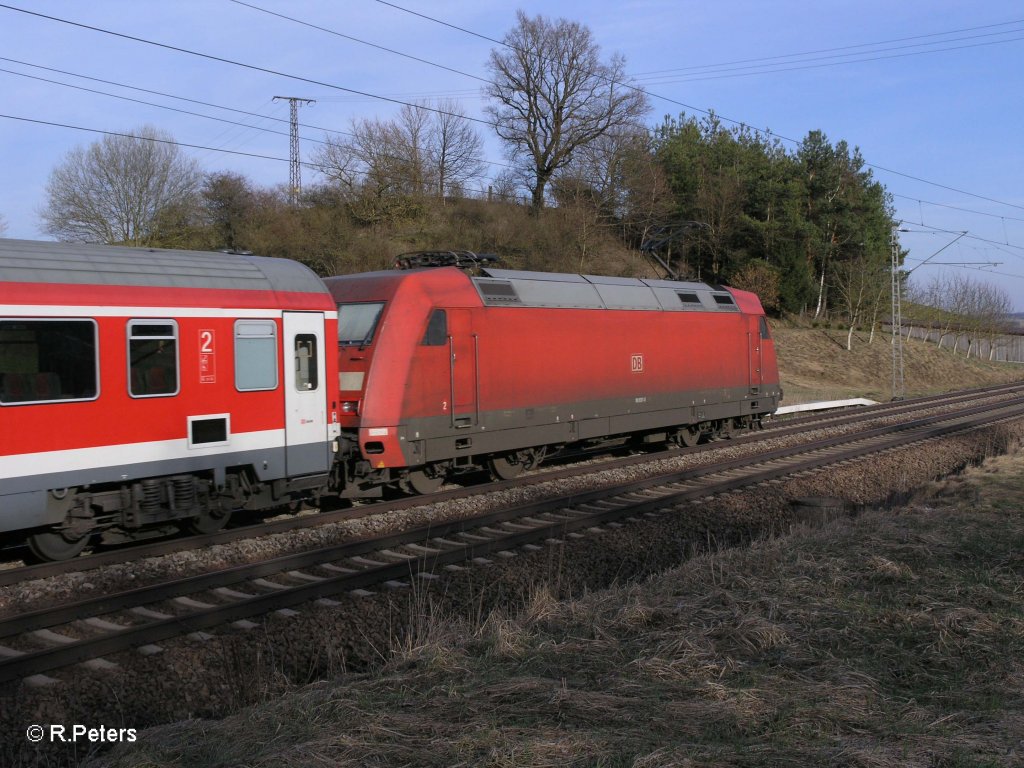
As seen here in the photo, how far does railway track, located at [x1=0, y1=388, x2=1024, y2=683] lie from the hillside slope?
27.8 metres

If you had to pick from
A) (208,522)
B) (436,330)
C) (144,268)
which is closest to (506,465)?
(436,330)

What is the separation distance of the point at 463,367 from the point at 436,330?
0.78 metres

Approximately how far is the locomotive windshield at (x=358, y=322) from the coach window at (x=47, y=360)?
13.3 ft

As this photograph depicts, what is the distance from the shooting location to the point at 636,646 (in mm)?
6133

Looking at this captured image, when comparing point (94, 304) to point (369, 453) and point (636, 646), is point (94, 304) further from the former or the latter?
point (636, 646)

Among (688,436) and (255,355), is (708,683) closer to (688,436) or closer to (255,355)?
(255,355)

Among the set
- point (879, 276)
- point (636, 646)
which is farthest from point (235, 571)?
point (879, 276)

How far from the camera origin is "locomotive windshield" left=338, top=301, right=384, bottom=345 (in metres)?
12.7

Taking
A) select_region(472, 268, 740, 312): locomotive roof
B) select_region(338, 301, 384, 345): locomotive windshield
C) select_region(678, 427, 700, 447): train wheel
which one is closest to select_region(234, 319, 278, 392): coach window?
select_region(338, 301, 384, 345): locomotive windshield

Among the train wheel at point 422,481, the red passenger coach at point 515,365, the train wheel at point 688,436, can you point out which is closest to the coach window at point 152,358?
the red passenger coach at point 515,365

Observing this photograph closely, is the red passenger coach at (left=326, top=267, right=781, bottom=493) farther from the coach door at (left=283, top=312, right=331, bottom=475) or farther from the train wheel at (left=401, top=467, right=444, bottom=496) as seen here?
the coach door at (left=283, top=312, right=331, bottom=475)

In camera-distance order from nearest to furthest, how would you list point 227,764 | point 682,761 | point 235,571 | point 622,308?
point 682,761 < point 227,764 < point 235,571 < point 622,308

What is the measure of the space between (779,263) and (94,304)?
46.3 meters

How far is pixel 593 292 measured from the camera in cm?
1617
